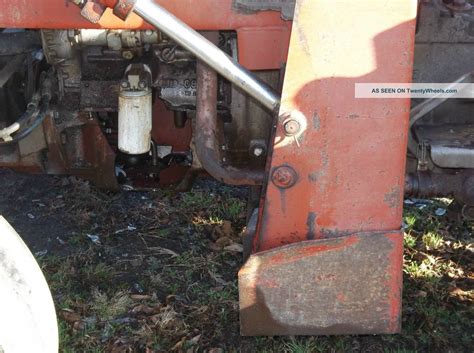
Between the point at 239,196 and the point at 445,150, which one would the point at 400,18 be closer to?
the point at 445,150

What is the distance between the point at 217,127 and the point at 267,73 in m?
0.29

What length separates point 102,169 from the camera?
3701mm

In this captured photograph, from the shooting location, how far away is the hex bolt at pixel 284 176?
248 cm

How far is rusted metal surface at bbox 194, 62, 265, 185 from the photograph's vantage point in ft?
8.70

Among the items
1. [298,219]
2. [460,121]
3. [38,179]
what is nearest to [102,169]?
[38,179]

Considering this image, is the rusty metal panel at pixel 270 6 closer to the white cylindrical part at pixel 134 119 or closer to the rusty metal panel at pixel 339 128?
the rusty metal panel at pixel 339 128

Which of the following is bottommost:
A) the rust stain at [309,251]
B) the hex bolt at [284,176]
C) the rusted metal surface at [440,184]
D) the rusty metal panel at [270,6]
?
the rust stain at [309,251]

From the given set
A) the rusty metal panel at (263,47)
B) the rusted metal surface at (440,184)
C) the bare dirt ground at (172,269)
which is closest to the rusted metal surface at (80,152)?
the bare dirt ground at (172,269)

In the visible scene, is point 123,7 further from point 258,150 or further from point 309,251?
point 309,251

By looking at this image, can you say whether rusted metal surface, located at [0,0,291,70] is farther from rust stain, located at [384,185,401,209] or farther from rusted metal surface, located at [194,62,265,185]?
rust stain, located at [384,185,401,209]

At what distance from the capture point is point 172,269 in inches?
134

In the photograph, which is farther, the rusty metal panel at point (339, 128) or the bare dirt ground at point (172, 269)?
the bare dirt ground at point (172, 269)

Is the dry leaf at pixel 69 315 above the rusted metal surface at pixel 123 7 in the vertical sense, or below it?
below

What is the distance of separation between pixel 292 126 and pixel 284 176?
0.18 m
